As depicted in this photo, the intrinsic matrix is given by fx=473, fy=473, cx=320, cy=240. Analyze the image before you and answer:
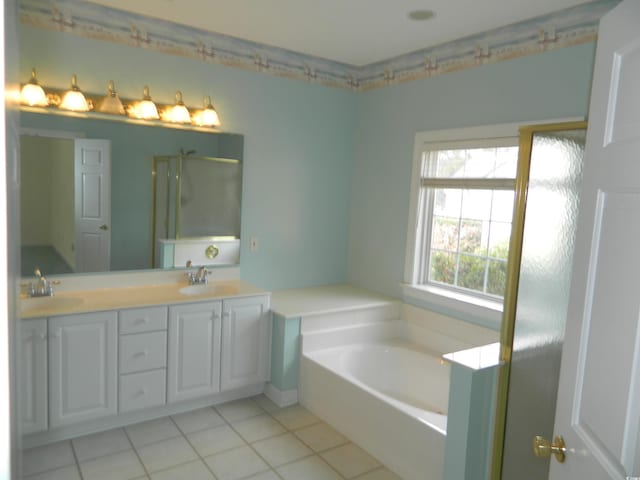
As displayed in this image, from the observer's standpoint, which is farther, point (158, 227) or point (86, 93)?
point (158, 227)

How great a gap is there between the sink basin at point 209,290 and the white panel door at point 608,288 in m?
2.53

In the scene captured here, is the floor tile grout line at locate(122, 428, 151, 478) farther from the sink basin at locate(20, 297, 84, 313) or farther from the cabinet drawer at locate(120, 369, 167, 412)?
the sink basin at locate(20, 297, 84, 313)

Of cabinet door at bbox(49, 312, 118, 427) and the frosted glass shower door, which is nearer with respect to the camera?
the frosted glass shower door

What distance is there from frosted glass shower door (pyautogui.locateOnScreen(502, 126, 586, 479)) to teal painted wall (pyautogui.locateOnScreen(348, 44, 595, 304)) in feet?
3.92

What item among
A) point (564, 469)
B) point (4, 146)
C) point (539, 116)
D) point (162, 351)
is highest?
point (539, 116)

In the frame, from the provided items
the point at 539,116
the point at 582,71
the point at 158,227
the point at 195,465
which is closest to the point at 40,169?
the point at 158,227

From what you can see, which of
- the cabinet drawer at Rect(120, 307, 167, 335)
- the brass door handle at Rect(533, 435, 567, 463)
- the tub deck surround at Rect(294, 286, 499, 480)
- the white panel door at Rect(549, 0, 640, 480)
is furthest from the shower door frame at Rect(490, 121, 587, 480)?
the cabinet drawer at Rect(120, 307, 167, 335)

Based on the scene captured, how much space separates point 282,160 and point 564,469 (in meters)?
3.19

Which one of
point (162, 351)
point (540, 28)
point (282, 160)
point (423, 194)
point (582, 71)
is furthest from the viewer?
point (282, 160)

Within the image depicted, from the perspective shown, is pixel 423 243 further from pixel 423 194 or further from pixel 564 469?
pixel 564 469

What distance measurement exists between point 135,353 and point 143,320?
0.70ft

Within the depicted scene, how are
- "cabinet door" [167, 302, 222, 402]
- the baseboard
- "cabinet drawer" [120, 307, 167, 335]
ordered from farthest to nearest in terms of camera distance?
the baseboard
"cabinet door" [167, 302, 222, 402]
"cabinet drawer" [120, 307, 167, 335]

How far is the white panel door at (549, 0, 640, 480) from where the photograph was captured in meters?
0.96

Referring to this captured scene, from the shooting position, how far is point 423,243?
3.82 meters
